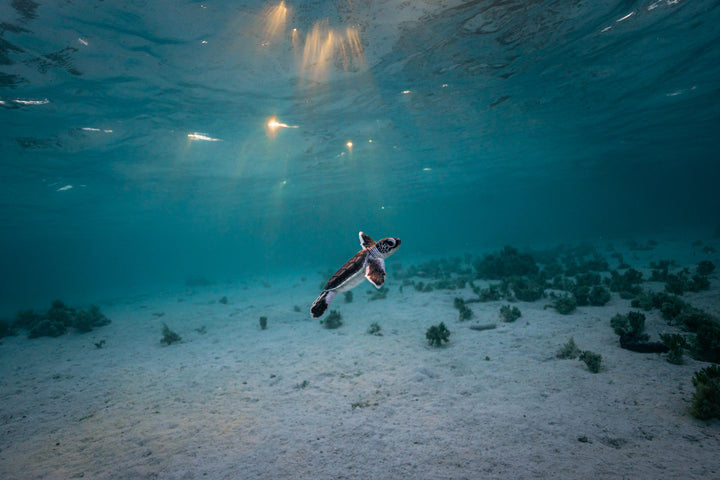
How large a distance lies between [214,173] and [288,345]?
74.2 ft

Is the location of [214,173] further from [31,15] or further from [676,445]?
[676,445]

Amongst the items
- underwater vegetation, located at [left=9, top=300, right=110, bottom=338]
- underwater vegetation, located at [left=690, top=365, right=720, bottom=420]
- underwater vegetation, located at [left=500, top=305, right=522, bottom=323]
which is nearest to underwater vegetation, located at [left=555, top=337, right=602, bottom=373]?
underwater vegetation, located at [left=690, top=365, right=720, bottom=420]

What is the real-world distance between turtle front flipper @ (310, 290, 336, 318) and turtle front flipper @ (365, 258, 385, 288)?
0.40 m

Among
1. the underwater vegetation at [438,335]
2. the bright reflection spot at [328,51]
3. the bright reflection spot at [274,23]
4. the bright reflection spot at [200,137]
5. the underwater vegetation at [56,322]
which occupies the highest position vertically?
the bright reflection spot at [200,137]

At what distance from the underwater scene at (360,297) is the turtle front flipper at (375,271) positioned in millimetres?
46

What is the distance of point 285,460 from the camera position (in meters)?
4.51

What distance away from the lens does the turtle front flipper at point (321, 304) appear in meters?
2.50

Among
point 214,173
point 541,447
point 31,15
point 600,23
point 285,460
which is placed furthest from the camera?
point 214,173

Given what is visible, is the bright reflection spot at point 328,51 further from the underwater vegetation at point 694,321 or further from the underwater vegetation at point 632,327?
the underwater vegetation at point 694,321

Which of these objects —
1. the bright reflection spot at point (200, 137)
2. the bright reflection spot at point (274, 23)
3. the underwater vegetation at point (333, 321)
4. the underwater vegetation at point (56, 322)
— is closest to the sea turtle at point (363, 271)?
the underwater vegetation at point (333, 321)

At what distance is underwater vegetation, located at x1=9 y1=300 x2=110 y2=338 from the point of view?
13.1 m

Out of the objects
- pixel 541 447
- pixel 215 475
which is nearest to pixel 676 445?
pixel 541 447

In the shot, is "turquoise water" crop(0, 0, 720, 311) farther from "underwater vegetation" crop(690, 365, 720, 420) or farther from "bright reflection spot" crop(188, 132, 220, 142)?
"underwater vegetation" crop(690, 365, 720, 420)

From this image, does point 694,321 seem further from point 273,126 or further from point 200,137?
point 200,137
